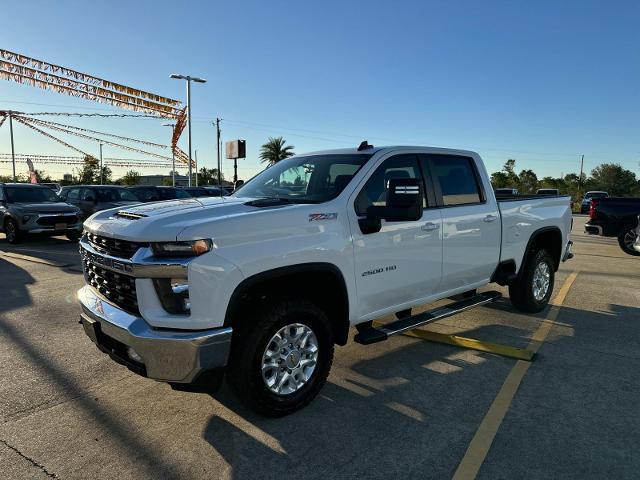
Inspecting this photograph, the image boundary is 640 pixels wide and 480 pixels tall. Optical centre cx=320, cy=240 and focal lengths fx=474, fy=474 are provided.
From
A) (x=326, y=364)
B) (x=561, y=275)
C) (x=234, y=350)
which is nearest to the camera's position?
(x=234, y=350)

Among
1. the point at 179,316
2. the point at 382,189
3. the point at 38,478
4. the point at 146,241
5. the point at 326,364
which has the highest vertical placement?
the point at 382,189

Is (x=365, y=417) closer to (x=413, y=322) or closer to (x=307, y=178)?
(x=413, y=322)

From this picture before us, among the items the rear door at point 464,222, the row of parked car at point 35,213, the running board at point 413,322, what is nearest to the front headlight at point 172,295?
the running board at point 413,322

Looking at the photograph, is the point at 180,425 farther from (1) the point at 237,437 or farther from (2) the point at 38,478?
(2) the point at 38,478

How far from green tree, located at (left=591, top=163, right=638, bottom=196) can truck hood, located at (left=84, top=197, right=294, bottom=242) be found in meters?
62.7

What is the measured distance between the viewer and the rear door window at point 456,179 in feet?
14.9

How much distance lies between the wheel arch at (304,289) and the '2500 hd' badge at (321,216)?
0.32 metres

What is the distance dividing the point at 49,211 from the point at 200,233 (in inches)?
448

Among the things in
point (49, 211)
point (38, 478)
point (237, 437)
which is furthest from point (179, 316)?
point (49, 211)

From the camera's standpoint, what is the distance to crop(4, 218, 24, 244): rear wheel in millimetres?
12039

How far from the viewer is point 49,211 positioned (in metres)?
12.2

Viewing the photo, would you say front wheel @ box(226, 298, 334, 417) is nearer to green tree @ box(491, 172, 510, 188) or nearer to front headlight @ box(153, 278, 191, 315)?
front headlight @ box(153, 278, 191, 315)

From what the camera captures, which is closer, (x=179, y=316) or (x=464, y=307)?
(x=179, y=316)

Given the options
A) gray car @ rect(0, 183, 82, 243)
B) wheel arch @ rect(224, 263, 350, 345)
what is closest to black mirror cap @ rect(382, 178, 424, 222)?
wheel arch @ rect(224, 263, 350, 345)
